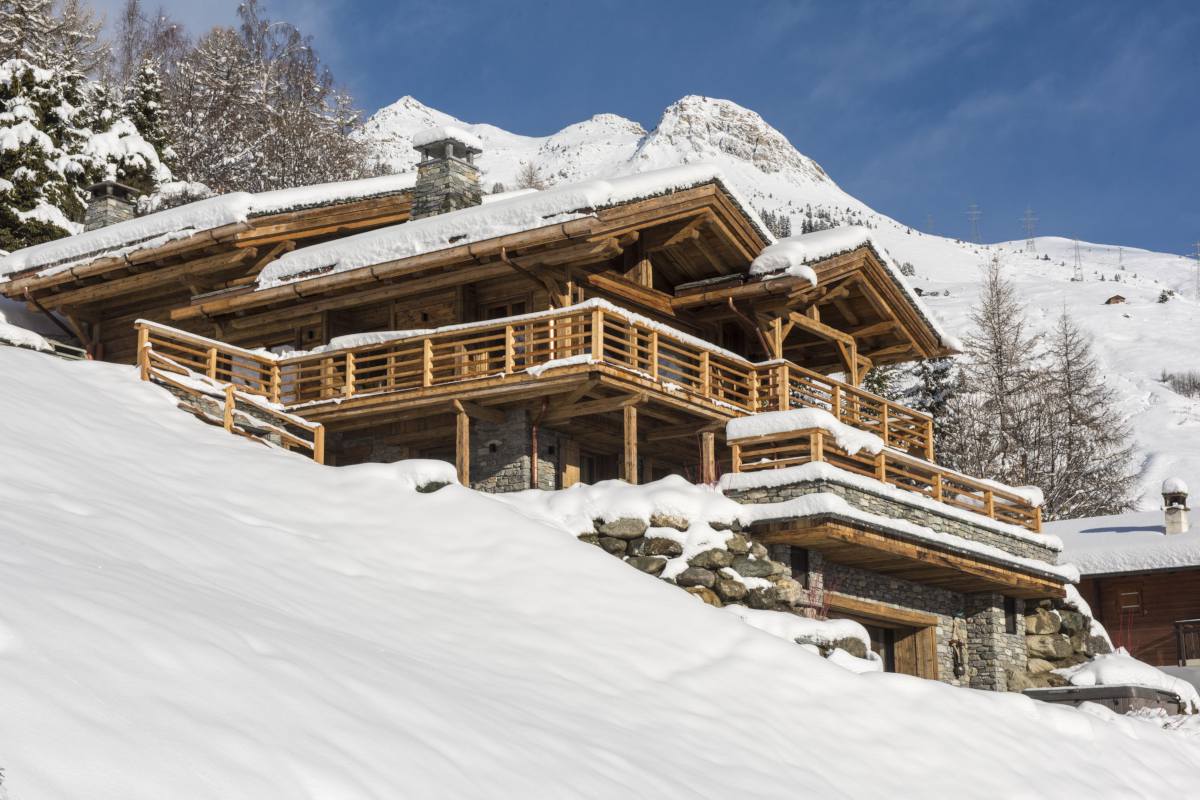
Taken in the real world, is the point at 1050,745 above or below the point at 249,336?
below

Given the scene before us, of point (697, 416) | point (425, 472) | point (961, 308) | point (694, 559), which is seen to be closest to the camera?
point (425, 472)

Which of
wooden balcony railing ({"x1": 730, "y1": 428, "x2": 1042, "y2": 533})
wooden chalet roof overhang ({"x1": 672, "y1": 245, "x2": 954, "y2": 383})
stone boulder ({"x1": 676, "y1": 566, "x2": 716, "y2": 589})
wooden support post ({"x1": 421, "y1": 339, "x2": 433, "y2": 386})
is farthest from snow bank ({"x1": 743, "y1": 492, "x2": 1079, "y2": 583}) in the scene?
wooden support post ({"x1": 421, "y1": 339, "x2": 433, "y2": 386})

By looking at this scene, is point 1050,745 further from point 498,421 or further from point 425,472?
point 498,421

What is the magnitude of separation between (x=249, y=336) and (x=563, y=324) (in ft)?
24.3

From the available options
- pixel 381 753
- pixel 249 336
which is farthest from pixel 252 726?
pixel 249 336

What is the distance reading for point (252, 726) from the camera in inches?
267

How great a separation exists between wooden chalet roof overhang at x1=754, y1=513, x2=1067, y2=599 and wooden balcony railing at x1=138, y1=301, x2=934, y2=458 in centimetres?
269

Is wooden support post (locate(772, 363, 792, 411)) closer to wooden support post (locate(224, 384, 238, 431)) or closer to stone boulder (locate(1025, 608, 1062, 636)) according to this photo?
stone boulder (locate(1025, 608, 1062, 636))

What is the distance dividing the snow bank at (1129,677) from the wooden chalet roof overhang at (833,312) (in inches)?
263

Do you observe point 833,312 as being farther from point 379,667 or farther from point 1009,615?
point 379,667

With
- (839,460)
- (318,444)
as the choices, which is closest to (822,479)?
(839,460)

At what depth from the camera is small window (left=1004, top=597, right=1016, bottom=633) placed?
22.8 meters

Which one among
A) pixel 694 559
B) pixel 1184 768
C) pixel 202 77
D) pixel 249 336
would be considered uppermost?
pixel 202 77

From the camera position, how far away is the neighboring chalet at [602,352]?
63.8ft
